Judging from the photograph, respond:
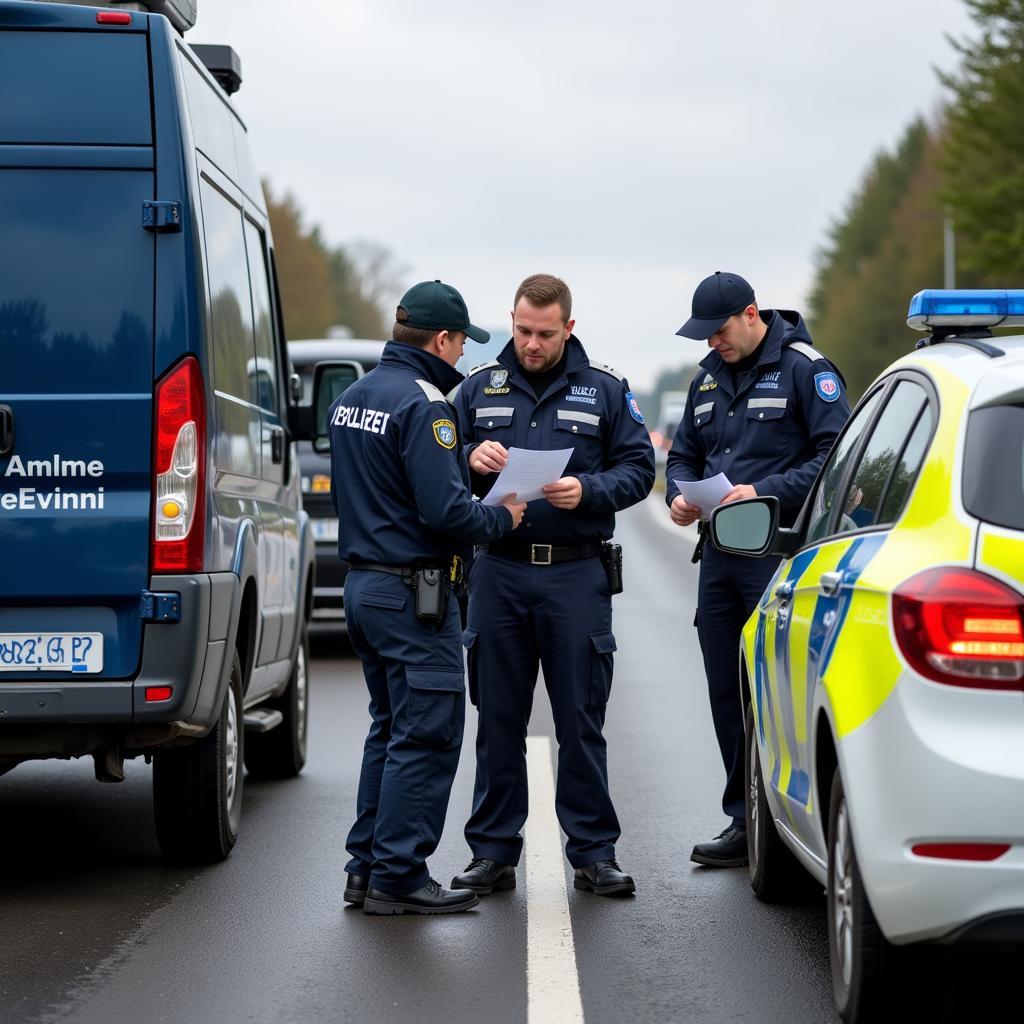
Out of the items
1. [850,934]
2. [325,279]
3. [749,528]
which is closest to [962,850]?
[850,934]

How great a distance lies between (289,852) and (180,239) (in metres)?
2.44

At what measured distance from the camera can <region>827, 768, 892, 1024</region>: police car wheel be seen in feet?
15.0

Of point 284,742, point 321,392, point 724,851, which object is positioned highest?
point 321,392

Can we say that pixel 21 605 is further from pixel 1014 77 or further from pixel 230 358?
pixel 1014 77

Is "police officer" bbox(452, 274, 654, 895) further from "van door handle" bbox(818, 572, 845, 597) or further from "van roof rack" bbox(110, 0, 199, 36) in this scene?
"van door handle" bbox(818, 572, 845, 597)

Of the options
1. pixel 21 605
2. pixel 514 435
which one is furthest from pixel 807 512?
pixel 21 605

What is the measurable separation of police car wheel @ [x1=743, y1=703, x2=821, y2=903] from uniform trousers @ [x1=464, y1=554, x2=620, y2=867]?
490mm

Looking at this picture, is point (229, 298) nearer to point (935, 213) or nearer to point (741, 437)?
point (741, 437)

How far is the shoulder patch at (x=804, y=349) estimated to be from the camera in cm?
737

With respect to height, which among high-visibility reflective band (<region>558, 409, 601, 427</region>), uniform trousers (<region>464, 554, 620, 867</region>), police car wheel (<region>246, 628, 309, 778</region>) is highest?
high-visibility reflective band (<region>558, 409, 601, 427</region>)

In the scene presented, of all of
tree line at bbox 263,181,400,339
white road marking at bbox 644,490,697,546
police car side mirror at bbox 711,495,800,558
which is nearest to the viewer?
police car side mirror at bbox 711,495,800,558

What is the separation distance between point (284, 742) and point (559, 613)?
3.15 metres

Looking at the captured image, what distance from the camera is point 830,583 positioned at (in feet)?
16.4

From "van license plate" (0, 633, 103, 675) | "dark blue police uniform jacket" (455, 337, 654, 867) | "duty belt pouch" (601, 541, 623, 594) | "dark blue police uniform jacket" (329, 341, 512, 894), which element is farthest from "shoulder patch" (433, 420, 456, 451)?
"van license plate" (0, 633, 103, 675)
